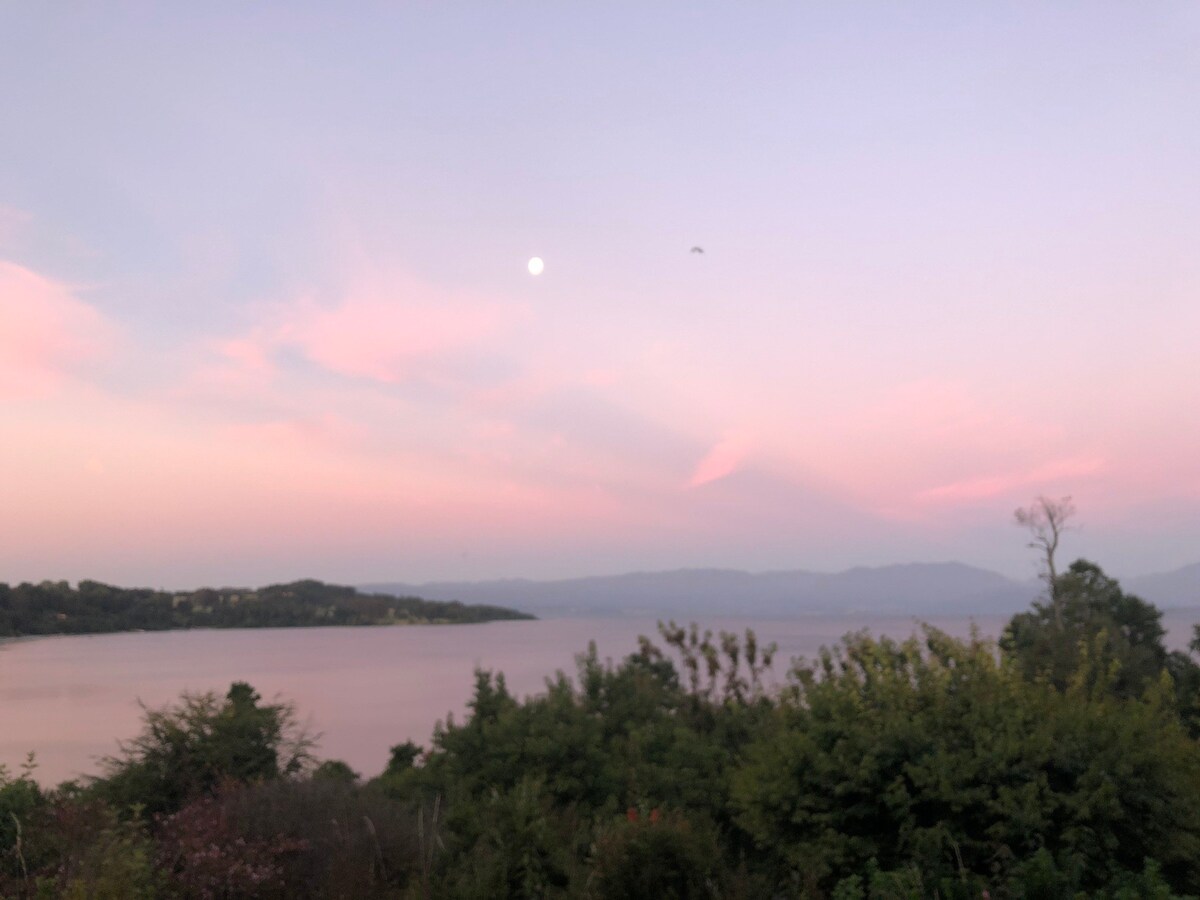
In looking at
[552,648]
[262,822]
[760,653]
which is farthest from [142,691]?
[262,822]

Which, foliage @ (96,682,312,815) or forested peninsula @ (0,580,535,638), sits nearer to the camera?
Answer: foliage @ (96,682,312,815)

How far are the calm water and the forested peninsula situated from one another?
3.02 meters

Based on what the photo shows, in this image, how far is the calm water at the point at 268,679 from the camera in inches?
1452

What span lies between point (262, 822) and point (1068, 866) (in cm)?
685

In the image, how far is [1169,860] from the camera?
6684 millimetres

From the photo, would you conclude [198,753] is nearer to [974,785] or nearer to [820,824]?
[820,824]

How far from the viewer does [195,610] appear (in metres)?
118

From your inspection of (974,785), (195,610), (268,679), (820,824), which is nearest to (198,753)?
(820,824)

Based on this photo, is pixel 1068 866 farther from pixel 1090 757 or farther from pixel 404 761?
pixel 404 761

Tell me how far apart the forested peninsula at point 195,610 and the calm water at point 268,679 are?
302 cm

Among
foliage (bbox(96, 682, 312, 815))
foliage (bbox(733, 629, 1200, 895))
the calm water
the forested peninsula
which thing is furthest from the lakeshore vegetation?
the forested peninsula

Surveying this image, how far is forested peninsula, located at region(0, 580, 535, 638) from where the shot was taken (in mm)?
86438

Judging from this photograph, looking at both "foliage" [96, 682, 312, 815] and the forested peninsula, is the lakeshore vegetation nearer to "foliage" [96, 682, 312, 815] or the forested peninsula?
"foliage" [96, 682, 312, 815]

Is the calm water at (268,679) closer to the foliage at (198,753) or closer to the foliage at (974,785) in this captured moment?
the foliage at (198,753)
